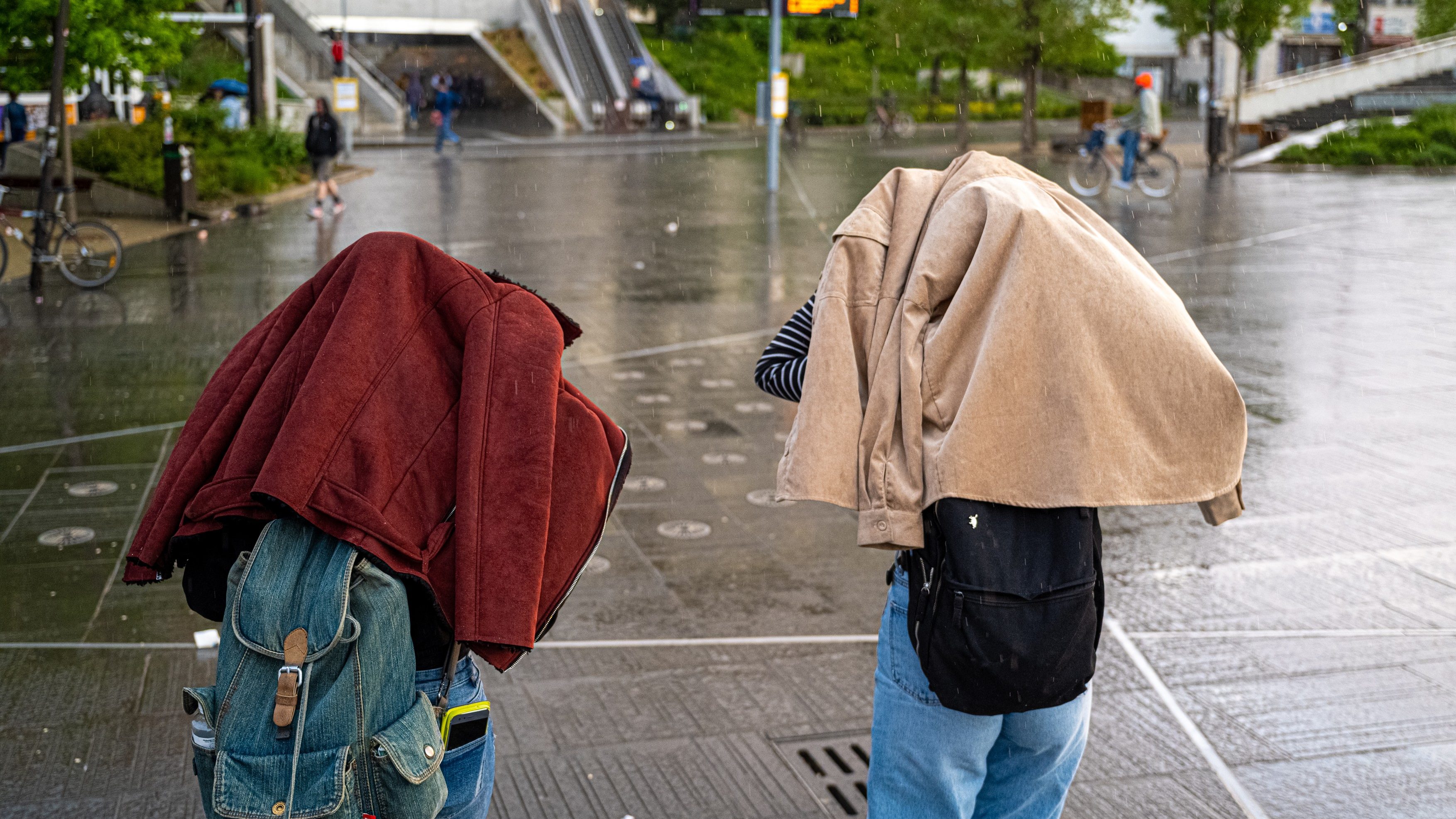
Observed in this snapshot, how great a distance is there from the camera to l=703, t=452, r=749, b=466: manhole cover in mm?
6758

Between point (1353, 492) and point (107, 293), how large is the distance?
10043mm

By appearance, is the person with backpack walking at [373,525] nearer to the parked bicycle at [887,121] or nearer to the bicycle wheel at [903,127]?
the parked bicycle at [887,121]

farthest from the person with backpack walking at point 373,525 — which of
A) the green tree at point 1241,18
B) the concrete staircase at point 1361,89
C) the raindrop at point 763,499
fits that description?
the concrete staircase at point 1361,89

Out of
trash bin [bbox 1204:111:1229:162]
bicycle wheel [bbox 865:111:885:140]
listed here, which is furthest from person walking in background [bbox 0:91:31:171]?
bicycle wheel [bbox 865:111:885:140]

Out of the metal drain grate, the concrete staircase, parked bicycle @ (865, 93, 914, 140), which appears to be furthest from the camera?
parked bicycle @ (865, 93, 914, 140)

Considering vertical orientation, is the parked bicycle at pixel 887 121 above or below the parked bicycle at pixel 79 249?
above

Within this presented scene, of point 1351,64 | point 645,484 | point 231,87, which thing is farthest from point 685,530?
point 1351,64

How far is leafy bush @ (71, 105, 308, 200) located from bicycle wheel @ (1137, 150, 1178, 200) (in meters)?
13.1

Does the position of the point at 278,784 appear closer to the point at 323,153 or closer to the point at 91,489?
the point at 91,489

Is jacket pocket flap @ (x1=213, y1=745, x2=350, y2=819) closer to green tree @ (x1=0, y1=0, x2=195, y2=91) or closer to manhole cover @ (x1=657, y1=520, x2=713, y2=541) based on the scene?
manhole cover @ (x1=657, y1=520, x2=713, y2=541)

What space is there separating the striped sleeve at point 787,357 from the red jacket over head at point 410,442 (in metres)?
0.47

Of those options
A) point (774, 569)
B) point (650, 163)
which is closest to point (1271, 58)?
point (650, 163)

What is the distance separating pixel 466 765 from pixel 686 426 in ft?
17.1

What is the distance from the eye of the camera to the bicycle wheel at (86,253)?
11.9 metres
